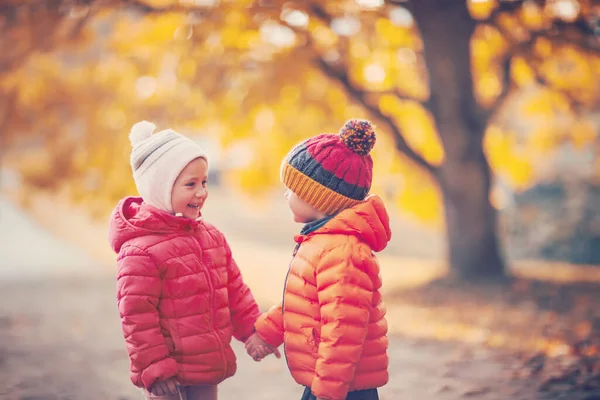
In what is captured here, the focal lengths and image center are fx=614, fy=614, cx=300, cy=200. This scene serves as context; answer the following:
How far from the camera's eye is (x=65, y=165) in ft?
30.2

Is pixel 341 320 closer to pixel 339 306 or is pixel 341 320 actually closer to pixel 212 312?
pixel 339 306

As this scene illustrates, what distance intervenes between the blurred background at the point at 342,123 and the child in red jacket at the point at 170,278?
203 centimetres

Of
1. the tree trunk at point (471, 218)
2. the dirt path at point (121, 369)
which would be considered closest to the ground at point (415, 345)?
the dirt path at point (121, 369)

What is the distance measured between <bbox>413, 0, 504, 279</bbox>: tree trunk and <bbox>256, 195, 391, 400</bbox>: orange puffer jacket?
645cm

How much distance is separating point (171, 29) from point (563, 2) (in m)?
5.10

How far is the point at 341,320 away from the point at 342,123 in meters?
7.56

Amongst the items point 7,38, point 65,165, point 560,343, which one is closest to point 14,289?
point 65,165

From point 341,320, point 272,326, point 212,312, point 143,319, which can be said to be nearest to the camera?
point 341,320

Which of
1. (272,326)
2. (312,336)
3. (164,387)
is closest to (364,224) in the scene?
(312,336)

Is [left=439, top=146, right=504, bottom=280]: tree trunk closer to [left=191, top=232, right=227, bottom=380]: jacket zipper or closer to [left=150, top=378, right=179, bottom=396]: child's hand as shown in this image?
[left=191, top=232, right=227, bottom=380]: jacket zipper

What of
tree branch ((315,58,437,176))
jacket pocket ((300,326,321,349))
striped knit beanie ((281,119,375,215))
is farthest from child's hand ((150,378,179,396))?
tree branch ((315,58,437,176))

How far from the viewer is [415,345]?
6.04 m

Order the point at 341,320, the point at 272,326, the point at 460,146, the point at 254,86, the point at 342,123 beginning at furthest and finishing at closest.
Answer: the point at 342,123
the point at 460,146
the point at 254,86
the point at 272,326
the point at 341,320

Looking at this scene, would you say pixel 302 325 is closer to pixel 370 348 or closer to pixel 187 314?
pixel 370 348
